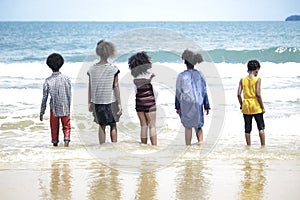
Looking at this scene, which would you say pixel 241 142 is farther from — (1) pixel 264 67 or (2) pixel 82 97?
(1) pixel 264 67

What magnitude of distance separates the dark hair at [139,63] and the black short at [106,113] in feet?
1.80

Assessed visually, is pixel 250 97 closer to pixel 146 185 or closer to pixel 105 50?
pixel 105 50

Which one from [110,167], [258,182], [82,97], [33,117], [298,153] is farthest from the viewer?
[82,97]

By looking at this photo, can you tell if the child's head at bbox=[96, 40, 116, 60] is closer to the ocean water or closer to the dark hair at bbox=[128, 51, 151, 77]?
the dark hair at bbox=[128, 51, 151, 77]

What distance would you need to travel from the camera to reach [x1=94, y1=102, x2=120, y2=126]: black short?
273 inches

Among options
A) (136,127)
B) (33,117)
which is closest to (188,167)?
(136,127)

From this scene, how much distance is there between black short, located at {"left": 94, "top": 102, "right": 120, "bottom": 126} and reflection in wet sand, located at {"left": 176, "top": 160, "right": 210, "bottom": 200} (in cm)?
137

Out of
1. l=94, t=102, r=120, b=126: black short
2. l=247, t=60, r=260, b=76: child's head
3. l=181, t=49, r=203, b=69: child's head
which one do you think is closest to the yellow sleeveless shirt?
l=247, t=60, r=260, b=76: child's head

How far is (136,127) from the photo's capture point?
31.6ft

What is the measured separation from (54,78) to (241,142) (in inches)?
122

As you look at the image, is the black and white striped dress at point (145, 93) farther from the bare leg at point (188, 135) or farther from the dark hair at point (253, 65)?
the dark hair at point (253, 65)

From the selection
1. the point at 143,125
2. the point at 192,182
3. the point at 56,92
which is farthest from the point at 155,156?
the point at 56,92

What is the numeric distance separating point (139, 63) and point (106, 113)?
2.66ft

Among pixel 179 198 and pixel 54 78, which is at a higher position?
pixel 54 78
